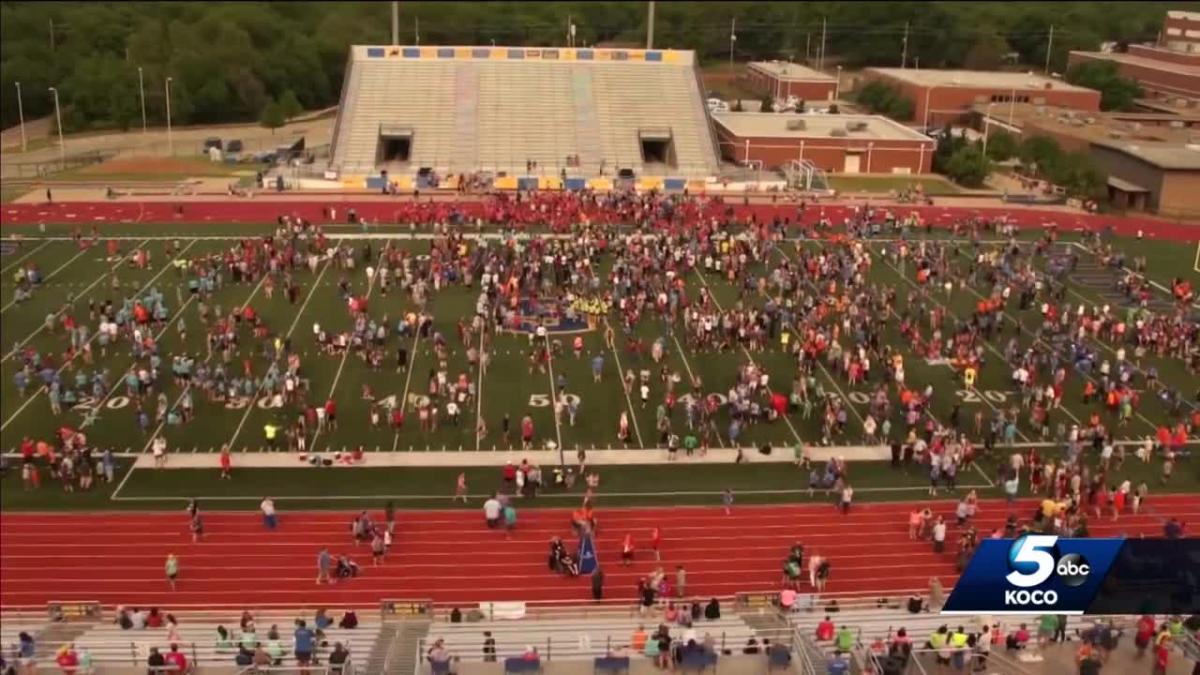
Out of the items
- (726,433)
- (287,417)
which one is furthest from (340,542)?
(726,433)

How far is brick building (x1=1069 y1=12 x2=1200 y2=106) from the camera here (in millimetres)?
9758

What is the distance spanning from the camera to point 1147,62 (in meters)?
10.7

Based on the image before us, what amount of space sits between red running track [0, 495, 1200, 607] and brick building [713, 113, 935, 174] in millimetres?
31826

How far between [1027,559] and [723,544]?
8.93 metres

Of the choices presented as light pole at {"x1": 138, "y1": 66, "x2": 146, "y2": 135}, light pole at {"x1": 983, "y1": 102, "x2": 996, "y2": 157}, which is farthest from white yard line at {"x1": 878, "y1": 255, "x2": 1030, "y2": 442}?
light pole at {"x1": 138, "y1": 66, "x2": 146, "y2": 135}

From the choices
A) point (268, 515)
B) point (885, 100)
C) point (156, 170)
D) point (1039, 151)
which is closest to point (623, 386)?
point (268, 515)

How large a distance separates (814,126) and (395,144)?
18082 millimetres

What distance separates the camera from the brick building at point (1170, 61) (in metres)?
9.76

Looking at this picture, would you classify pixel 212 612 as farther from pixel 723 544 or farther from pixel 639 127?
pixel 639 127

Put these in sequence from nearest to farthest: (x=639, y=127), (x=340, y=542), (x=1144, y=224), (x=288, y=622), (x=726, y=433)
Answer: (x=288, y=622) → (x=340, y=542) → (x=726, y=433) → (x=1144, y=224) → (x=639, y=127)

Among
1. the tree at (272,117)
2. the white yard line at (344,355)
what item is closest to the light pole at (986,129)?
the white yard line at (344,355)

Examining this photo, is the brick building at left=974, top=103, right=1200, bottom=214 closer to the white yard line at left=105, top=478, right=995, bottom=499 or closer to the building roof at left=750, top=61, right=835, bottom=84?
the white yard line at left=105, top=478, right=995, bottom=499

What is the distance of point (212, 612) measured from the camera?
547 inches

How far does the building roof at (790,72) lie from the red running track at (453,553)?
27.4m
